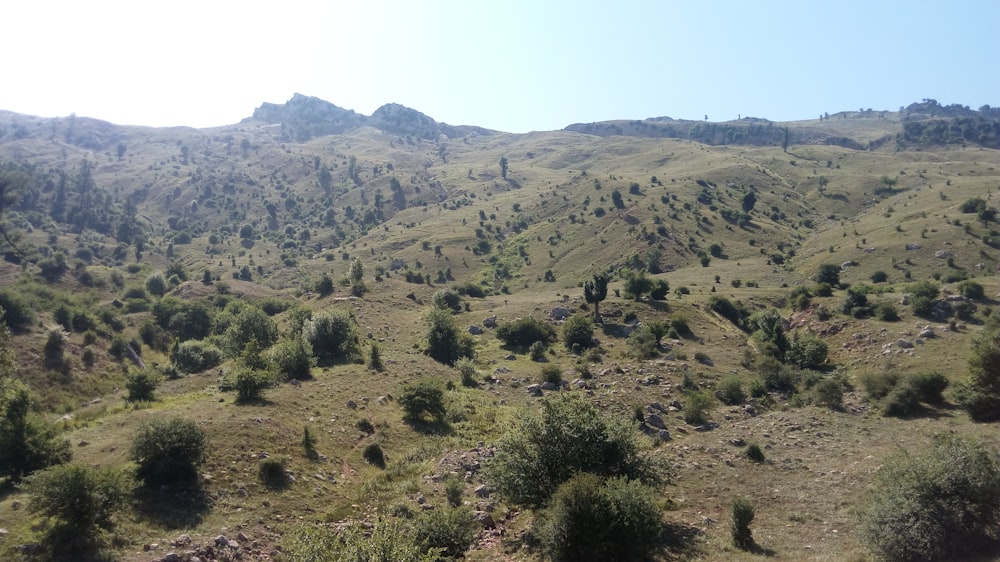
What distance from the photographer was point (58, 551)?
58.1 ft

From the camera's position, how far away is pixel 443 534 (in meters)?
19.0

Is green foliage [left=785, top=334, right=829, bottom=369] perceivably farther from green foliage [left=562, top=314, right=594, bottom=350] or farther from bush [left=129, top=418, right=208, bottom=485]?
bush [left=129, top=418, right=208, bottom=485]

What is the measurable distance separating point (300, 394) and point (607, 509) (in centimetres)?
2658

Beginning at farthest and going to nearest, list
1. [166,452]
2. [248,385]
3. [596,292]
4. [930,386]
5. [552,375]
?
[596,292], [552,375], [248,385], [930,386], [166,452]

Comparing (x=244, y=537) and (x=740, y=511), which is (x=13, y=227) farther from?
(x=740, y=511)

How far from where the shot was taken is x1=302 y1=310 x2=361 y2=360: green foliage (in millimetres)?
50438

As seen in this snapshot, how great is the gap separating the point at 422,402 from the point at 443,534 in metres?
18.0

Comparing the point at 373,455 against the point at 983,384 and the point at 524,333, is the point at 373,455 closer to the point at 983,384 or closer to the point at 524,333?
the point at 524,333

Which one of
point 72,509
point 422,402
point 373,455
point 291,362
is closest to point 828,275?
point 422,402

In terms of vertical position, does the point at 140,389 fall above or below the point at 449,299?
above

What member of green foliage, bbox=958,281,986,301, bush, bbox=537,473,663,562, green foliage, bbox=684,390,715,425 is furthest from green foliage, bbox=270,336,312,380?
green foliage, bbox=958,281,986,301

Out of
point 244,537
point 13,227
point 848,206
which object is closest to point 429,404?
point 244,537

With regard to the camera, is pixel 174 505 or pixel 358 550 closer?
pixel 358 550

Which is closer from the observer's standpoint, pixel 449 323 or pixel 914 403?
pixel 914 403
